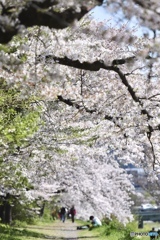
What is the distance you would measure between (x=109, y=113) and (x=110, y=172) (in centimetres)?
1595

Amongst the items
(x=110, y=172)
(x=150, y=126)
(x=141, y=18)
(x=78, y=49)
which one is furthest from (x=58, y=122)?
(x=110, y=172)

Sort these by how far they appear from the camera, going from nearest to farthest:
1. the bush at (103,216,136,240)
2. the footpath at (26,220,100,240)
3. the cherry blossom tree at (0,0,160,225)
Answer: the cherry blossom tree at (0,0,160,225)
the footpath at (26,220,100,240)
the bush at (103,216,136,240)

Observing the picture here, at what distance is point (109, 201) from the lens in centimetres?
2831

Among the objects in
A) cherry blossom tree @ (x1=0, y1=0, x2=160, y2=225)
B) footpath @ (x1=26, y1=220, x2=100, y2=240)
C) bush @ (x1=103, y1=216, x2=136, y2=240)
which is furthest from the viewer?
bush @ (x1=103, y1=216, x2=136, y2=240)

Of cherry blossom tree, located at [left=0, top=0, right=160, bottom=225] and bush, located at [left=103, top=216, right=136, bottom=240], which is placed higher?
cherry blossom tree, located at [left=0, top=0, right=160, bottom=225]

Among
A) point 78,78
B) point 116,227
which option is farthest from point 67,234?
point 78,78

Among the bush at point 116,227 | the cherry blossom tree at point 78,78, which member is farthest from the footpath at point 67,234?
the cherry blossom tree at point 78,78

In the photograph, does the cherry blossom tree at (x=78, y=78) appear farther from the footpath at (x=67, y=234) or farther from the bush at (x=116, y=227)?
the bush at (x=116, y=227)

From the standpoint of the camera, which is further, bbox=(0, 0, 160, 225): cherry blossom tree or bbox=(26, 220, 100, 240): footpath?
bbox=(26, 220, 100, 240): footpath

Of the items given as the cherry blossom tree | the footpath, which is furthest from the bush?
the cherry blossom tree

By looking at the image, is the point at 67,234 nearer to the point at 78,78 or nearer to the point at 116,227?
the point at 116,227

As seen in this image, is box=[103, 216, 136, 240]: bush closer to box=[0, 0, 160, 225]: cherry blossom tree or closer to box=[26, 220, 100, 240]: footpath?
box=[26, 220, 100, 240]: footpath

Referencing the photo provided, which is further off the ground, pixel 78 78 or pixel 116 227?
pixel 78 78

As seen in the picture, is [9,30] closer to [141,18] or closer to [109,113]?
[141,18]
